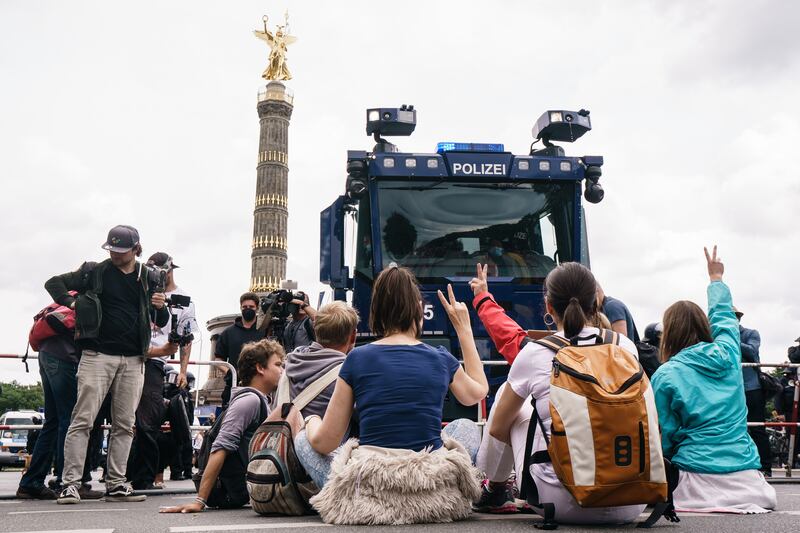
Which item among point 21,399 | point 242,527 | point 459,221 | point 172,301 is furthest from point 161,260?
point 21,399

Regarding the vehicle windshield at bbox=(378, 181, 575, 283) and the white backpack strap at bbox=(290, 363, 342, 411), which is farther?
the vehicle windshield at bbox=(378, 181, 575, 283)

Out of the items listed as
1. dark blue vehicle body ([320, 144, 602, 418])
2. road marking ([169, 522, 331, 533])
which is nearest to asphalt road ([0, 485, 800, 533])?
road marking ([169, 522, 331, 533])

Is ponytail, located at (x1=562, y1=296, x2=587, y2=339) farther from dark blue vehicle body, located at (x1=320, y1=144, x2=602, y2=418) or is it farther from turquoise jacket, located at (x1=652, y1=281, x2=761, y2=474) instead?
dark blue vehicle body, located at (x1=320, y1=144, x2=602, y2=418)

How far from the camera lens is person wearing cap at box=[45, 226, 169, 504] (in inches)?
235

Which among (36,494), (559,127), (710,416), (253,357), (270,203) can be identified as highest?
(270,203)

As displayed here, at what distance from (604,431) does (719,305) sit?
1.58 metres

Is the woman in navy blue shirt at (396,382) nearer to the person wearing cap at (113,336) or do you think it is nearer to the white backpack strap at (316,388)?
the white backpack strap at (316,388)

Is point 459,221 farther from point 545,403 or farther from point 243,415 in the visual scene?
point 545,403

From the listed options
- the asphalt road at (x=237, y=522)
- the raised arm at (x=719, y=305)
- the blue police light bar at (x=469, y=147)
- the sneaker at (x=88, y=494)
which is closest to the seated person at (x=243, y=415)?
the asphalt road at (x=237, y=522)

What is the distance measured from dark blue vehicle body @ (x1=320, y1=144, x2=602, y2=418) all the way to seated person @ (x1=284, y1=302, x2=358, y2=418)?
389 centimetres

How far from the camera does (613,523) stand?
370 cm

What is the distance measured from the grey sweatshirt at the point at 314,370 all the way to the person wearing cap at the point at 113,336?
2114 millimetres

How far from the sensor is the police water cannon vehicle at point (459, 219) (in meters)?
8.58

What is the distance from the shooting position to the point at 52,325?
21.1 feet
